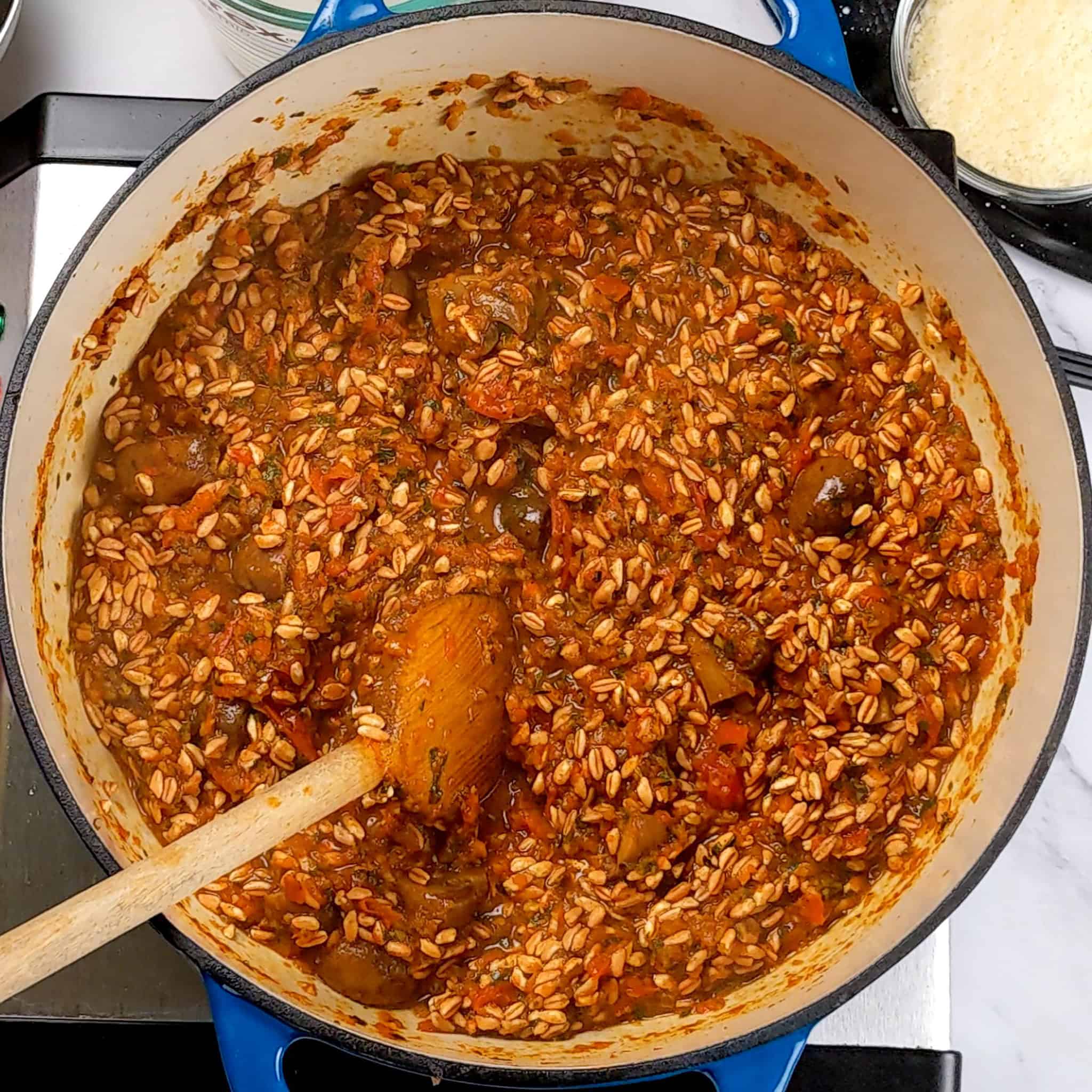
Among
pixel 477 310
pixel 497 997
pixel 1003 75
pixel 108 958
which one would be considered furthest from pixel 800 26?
pixel 108 958

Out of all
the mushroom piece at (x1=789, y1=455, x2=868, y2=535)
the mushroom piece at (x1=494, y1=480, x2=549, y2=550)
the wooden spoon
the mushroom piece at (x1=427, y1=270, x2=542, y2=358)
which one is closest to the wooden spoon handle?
the wooden spoon

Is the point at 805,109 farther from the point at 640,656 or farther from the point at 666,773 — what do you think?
the point at 666,773

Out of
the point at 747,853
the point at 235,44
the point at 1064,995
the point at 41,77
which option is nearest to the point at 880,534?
the point at 747,853

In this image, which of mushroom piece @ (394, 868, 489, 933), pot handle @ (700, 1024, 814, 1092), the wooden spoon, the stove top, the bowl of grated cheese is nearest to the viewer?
the wooden spoon

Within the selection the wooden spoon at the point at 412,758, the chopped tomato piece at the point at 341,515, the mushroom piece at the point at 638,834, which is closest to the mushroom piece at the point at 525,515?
the wooden spoon at the point at 412,758

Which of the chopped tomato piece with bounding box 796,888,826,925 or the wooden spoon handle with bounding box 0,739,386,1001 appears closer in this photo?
the wooden spoon handle with bounding box 0,739,386,1001

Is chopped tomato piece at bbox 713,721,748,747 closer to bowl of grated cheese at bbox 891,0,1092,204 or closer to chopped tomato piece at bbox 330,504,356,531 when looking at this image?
chopped tomato piece at bbox 330,504,356,531
